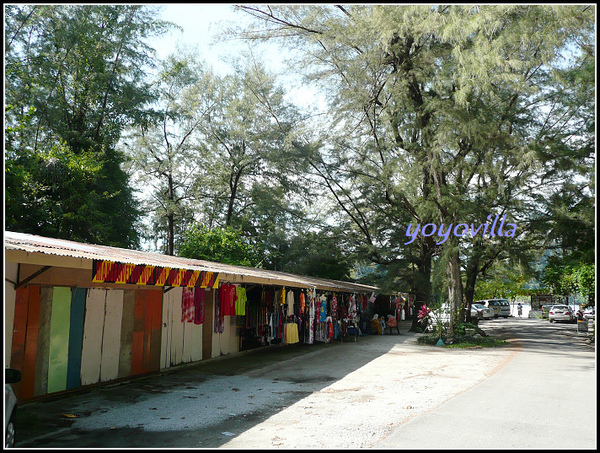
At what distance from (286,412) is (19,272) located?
466cm

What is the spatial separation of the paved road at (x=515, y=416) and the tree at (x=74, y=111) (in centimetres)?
1838

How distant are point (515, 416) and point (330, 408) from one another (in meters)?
2.66

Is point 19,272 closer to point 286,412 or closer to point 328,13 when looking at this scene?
point 286,412

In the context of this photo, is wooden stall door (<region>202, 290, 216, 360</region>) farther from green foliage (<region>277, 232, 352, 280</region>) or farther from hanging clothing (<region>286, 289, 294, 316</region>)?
green foliage (<region>277, 232, 352, 280</region>)

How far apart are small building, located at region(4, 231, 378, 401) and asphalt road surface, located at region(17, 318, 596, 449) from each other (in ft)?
1.61

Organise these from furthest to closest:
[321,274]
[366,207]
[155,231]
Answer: [155,231] < [321,274] < [366,207]

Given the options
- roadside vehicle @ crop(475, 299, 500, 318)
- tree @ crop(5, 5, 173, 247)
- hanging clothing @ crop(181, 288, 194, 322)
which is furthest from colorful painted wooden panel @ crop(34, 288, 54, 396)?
roadside vehicle @ crop(475, 299, 500, 318)

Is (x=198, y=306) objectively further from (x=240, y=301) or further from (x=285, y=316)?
(x=285, y=316)

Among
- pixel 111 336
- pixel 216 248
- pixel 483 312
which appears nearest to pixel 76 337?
pixel 111 336

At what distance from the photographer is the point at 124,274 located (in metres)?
7.70

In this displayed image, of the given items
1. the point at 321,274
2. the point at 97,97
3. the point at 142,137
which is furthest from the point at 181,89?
the point at 321,274

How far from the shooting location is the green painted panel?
28.0 ft

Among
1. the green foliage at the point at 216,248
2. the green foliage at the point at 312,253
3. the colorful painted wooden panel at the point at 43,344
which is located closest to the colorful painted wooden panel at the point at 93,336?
the colorful painted wooden panel at the point at 43,344

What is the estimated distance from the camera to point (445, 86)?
18.5m
